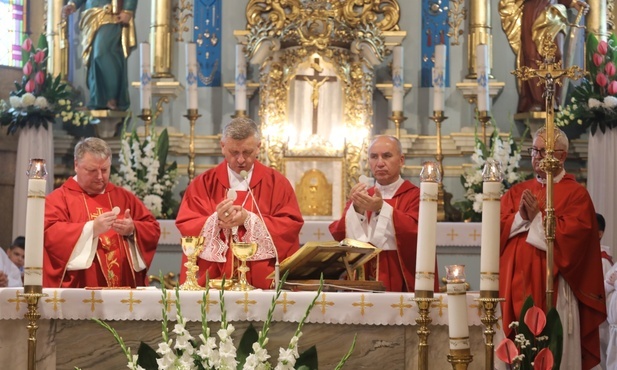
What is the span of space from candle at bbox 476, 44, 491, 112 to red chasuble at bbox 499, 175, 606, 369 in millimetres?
3466

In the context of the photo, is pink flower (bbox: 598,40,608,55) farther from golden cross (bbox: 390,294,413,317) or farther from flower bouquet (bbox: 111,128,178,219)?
golden cross (bbox: 390,294,413,317)

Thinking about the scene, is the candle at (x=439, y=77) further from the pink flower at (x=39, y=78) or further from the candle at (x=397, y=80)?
the pink flower at (x=39, y=78)

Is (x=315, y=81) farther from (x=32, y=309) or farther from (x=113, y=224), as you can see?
(x=32, y=309)

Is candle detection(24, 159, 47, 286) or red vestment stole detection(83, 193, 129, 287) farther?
red vestment stole detection(83, 193, 129, 287)

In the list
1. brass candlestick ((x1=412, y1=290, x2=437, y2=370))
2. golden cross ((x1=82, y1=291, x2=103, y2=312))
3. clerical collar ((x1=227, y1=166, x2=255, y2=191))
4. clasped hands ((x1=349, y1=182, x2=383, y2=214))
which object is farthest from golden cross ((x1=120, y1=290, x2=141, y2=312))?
clerical collar ((x1=227, y1=166, x2=255, y2=191))

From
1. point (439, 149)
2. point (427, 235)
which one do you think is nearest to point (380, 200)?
point (427, 235)

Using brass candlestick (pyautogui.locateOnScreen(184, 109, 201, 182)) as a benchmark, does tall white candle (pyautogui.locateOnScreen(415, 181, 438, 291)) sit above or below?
below

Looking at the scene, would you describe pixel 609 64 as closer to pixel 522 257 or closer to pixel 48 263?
pixel 522 257

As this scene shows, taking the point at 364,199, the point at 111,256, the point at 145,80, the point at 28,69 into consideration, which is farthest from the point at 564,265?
the point at 28,69

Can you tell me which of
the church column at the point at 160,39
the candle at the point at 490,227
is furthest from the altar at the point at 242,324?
the church column at the point at 160,39

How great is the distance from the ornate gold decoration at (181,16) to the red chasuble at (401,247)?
15.5 ft

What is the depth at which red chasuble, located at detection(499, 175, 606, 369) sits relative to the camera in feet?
20.5

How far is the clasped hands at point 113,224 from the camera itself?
605 centimetres

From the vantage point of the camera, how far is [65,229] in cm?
629
